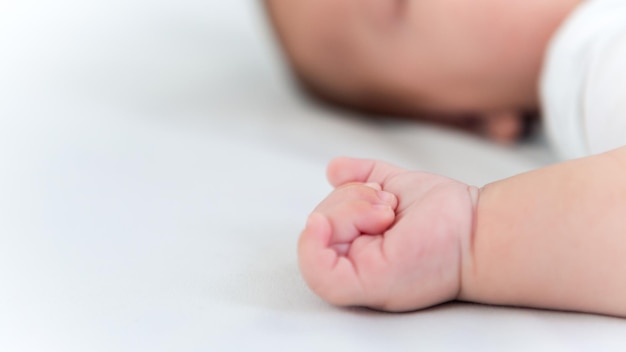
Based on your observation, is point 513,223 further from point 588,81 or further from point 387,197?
point 588,81

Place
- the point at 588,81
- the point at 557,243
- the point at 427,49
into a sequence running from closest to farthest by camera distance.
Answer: the point at 557,243 → the point at 588,81 → the point at 427,49

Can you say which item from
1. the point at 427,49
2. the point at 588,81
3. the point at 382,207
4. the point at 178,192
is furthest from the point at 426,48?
the point at 382,207

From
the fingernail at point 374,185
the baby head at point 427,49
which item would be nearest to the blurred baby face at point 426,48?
the baby head at point 427,49

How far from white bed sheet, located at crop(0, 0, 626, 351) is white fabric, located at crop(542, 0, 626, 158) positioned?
87 millimetres

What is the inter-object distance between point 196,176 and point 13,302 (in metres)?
0.31

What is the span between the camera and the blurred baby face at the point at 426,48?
0.98 m

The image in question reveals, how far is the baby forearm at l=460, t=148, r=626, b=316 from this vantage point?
1.68ft

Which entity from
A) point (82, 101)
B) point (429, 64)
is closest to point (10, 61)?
point (82, 101)

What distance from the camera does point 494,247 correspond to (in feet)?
1.73

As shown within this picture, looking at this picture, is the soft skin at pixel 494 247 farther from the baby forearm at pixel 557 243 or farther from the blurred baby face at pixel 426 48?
the blurred baby face at pixel 426 48

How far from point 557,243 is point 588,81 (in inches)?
11.6

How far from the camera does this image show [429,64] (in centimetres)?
105

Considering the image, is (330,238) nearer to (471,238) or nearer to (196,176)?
(471,238)

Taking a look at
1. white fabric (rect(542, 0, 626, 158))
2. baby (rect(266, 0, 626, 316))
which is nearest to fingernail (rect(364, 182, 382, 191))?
baby (rect(266, 0, 626, 316))
